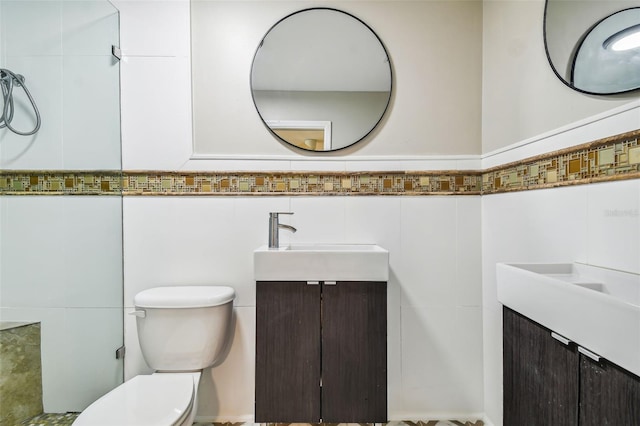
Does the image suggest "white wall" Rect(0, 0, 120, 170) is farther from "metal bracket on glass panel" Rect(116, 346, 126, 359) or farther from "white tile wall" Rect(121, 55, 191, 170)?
"metal bracket on glass panel" Rect(116, 346, 126, 359)

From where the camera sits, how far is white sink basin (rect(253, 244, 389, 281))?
1342mm

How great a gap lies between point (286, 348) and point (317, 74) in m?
1.28

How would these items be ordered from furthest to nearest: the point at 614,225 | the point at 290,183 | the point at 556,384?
the point at 290,183
the point at 614,225
the point at 556,384

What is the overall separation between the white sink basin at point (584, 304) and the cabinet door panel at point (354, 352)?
49 centimetres

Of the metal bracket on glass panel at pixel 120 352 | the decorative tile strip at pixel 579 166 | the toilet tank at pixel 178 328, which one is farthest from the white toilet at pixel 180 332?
the decorative tile strip at pixel 579 166

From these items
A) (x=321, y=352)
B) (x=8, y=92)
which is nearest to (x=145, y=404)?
(x=321, y=352)

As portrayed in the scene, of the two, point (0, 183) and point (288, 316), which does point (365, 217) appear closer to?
point (288, 316)

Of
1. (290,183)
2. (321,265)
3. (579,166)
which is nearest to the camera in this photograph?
(579,166)

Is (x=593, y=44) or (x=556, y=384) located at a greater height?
(x=593, y=44)

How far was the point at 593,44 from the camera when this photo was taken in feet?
3.27

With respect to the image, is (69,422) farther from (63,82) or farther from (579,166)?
(579,166)

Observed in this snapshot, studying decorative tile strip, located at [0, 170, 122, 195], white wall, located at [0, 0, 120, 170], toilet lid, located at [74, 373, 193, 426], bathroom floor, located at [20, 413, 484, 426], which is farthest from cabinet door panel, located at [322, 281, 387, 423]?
white wall, located at [0, 0, 120, 170]

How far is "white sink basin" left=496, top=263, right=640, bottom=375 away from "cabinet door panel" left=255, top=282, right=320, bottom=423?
2.36 feet

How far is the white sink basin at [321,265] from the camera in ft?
4.40
